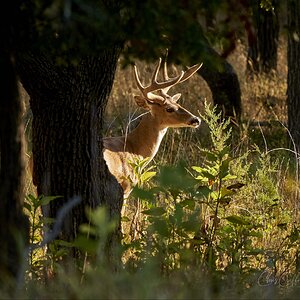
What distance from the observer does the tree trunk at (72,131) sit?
6453mm

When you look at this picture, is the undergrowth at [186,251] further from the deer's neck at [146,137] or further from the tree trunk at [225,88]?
the tree trunk at [225,88]

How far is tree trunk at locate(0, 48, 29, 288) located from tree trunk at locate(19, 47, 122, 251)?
1275 mm

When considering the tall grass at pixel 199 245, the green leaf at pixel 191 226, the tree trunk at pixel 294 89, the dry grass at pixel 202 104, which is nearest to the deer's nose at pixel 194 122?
the tall grass at pixel 199 245

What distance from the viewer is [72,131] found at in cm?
659

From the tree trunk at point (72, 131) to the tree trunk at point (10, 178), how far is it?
127 centimetres

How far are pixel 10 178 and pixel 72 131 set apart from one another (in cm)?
151

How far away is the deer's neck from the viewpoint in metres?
10.7

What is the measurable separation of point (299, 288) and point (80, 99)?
76.9 inches

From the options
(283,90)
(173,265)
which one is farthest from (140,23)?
(283,90)

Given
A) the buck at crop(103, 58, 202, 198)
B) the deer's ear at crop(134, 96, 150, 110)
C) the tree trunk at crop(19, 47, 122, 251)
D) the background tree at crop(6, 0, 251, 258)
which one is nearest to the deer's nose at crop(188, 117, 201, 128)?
the buck at crop(103, 58, 202, 198)

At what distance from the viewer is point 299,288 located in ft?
17.8

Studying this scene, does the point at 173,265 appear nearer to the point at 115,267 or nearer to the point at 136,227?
the point at 115,267

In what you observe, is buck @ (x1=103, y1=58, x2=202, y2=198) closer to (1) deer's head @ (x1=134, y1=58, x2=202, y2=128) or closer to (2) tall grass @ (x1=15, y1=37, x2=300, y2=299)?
(1) deer's head @ (x1=134, y1=58, x2=202, y2=128)

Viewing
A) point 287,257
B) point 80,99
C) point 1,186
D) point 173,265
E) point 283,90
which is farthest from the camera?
point 283,90
